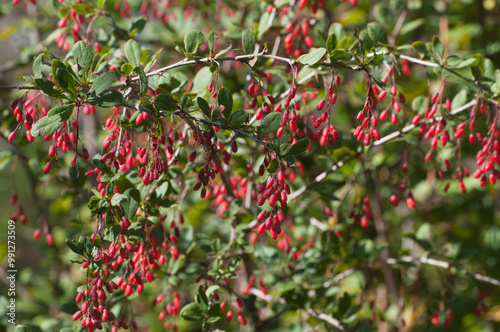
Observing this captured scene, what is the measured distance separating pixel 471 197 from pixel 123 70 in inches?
99.3

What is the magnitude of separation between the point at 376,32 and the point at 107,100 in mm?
1052

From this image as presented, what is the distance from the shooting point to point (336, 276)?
8.00 ft

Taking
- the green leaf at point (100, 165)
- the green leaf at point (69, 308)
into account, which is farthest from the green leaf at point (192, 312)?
the green leaf at point (100, 165)

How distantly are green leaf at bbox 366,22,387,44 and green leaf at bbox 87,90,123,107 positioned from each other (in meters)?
0.99

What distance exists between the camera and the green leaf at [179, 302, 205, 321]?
1.88 m

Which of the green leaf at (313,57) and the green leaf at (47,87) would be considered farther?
the green leaf at (313,57)

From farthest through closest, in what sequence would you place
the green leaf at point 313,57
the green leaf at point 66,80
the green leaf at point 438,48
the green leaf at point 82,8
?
the green leaf at point 82,8 < the green leaf at point 438,48 < the green leaf at point 313,57 < the green leaf at point 66,80

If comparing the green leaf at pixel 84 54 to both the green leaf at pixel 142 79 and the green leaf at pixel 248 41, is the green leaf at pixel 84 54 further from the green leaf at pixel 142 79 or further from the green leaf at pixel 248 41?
the green leaf at pixel 248 41

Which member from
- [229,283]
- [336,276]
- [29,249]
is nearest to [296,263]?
[336,276]

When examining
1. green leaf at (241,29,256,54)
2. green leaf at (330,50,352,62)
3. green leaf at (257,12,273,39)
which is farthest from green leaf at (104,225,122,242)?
green leaf at (257,12,273,39)

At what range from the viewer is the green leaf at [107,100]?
1.43 m

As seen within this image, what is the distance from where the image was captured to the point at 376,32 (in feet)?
6.21

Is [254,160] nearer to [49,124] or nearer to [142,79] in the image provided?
[142,79]

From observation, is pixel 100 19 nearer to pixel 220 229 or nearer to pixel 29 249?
pixel 220 229
